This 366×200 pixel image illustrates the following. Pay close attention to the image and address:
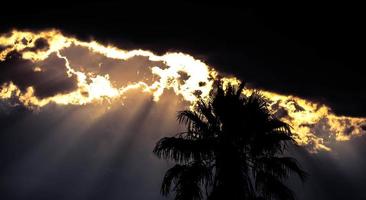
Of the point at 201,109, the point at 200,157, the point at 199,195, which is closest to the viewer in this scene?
the point at 199,195

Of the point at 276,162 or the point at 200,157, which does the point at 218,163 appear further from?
the point at 276,162

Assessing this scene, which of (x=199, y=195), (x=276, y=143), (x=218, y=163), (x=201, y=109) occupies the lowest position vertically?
(x=199, y=195)

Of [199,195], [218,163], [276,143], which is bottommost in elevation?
[199,195]

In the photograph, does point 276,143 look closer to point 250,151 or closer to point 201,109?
point 250,151

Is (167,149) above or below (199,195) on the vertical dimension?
above

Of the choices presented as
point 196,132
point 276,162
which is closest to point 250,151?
point 276,162

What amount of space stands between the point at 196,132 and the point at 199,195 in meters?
2.56

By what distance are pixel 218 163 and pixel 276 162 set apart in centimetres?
210

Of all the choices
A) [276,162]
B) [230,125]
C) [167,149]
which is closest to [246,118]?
[230,125]

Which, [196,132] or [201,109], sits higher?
[201,109]

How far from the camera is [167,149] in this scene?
15.2m

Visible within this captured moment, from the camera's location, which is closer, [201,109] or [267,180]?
[267,180]

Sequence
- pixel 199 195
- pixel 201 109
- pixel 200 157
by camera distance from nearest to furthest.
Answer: pixel 199 195 < pixel 200 157 < pixel 201 109

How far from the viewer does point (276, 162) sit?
1541 centimetres
